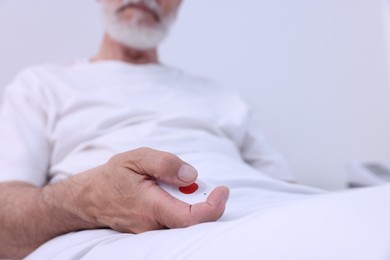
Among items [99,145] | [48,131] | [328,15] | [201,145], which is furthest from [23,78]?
[328,15]

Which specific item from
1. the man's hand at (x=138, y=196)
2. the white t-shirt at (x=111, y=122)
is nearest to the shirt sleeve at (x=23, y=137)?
the white t-shirt at (x=111, y=122)

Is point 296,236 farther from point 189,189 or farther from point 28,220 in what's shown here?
point 28,220

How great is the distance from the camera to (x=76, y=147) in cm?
70

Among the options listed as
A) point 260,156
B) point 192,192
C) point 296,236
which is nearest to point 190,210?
point 192,192

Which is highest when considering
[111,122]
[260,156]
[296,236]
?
[296,236]

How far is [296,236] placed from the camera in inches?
10.8

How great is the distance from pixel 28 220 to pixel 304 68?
3.36 ft

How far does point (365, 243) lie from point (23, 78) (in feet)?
2.42

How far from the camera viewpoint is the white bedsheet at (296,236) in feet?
0.86

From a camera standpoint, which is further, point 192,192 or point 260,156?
point 260,156

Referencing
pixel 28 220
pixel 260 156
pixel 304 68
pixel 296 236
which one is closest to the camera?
pixel 296 236

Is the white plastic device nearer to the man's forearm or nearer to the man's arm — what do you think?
the man's arm

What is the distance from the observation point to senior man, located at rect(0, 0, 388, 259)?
1.32 ft

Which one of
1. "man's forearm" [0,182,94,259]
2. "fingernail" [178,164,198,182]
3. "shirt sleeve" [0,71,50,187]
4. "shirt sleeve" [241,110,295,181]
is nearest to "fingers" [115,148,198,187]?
"fingernail" [178,164,198,182]
